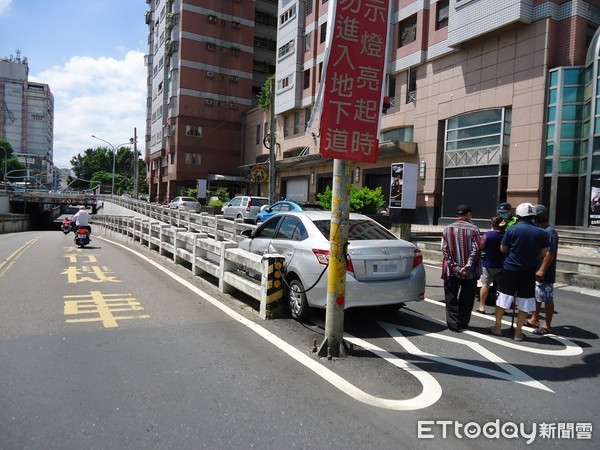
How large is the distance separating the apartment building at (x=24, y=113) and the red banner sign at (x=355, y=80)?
141 m

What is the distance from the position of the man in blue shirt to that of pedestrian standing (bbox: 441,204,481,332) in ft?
1.25

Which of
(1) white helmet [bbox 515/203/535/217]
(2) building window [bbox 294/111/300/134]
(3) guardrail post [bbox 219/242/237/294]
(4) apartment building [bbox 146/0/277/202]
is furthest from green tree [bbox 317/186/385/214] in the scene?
(4) apartment building [bbox 146/0/277/202]

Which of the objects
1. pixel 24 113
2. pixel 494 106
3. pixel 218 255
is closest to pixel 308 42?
pixel 494 106

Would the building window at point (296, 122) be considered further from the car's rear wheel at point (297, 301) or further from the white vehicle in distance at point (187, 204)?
the car's rear wheel at point (297, 301)

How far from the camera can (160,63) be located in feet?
184

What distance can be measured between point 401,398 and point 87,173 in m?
117

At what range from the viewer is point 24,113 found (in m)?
132

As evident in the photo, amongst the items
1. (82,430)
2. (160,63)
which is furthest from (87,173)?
A: (82,430)

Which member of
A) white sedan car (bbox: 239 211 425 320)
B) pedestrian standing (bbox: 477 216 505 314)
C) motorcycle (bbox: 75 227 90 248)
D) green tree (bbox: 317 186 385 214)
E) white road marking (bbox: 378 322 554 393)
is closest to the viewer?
white road marking (bbox: 378 322 554 393)

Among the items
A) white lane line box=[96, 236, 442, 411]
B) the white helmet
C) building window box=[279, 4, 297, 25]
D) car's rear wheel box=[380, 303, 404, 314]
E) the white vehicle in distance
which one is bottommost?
white lane line box=[96, 236, 442, 411]

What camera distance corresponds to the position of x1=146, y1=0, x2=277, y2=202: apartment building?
159 feet

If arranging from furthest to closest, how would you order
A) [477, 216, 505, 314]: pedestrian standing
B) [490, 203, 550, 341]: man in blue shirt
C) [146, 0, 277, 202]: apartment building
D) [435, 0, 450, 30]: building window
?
1. [146, 0, 277, 202]: apartment building
2. [435, 0, 450, 30]: building window
3. [477, 216, 505, 314]: pedestrian standing
4. [490, 203, 550, 341]: man in blue shirt

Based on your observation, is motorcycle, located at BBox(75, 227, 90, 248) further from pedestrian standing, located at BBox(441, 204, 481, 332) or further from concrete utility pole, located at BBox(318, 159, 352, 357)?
pedestrian standing, located at BBox(441, 204, 481, 332)

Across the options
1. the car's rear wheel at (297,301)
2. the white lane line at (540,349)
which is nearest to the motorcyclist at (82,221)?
the car's rear wheel at (297,301)
